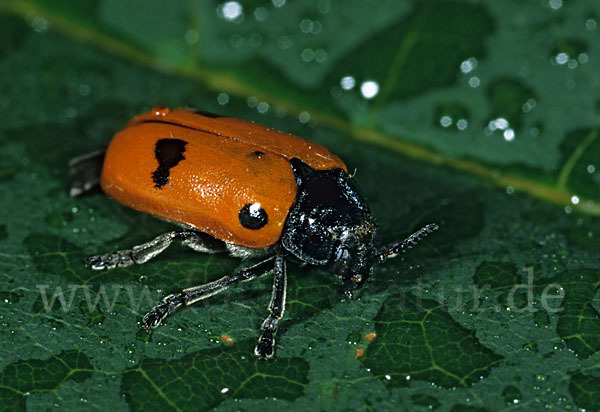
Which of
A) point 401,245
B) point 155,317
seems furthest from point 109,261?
point 401,245

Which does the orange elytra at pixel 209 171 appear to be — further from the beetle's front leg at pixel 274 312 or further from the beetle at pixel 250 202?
the beetle's front leg at pixel 274 312

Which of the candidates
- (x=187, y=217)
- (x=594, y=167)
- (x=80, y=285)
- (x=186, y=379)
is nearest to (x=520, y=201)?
(x=594, y=167)

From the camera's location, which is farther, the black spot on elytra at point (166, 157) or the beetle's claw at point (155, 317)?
the black spot on elytra at point (166, 157)

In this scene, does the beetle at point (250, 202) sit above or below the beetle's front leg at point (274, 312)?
above

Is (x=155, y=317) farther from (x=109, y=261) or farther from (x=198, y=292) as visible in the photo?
(x=109, y=261)

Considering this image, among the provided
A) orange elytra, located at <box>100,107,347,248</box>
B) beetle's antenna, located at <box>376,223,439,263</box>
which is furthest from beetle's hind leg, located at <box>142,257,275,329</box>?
beetle's antenna, located at <box>376,223,439,263</box>

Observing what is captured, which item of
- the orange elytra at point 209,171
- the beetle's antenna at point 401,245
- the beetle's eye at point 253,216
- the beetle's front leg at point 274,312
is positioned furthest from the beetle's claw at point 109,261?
the beetle's antenna at point 401,245

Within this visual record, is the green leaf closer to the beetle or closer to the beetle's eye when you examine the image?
the beetle

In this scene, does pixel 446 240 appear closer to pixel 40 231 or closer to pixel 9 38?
pixel 40 231
